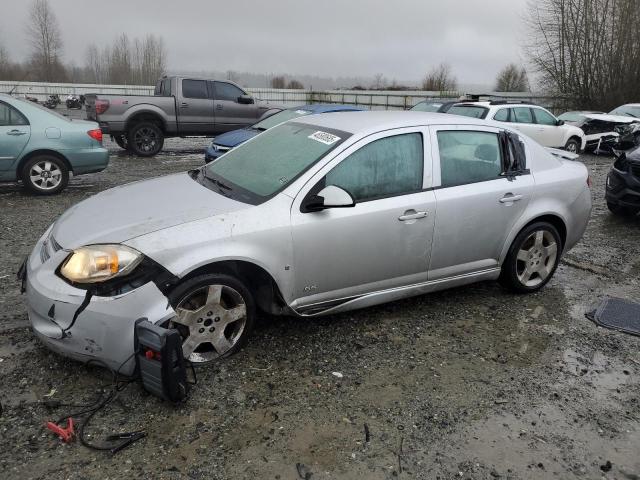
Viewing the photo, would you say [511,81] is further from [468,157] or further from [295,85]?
[468,157]

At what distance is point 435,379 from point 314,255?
1117mm

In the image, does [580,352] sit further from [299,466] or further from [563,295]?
[299,466]

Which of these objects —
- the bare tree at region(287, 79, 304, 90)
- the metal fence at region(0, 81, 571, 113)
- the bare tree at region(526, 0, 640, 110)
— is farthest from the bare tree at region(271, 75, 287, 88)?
the bare tree at region(526, 0, 640, 110)

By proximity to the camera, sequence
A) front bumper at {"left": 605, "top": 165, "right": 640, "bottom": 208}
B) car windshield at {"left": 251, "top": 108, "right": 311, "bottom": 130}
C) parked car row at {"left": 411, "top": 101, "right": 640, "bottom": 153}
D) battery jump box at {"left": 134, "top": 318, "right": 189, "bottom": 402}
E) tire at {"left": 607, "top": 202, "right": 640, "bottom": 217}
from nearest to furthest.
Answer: battery jump box at {"left": 134, "top": 318, "right": 189, "bottom": 402} < front bumper at {"left": 605, "top": 165, "right": 640, "bottom": 208} < tire at {"left": 607, "top": 202, "right": 640, "bottom": 217} < car windshield at {"left": 251, "top": 108, "right": 311, "bottom": 130} < parked car row at {"left": 411, "top": 101, "right": 640, "bottom": 153}

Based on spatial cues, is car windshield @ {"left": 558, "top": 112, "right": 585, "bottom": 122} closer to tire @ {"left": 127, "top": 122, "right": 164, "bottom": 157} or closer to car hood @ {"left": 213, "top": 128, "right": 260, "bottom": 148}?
car hood @ {"left": 213, "top": 128, "right": 260, "bottom": 148}

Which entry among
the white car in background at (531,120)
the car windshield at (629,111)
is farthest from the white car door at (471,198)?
the car windshield at (629,111)

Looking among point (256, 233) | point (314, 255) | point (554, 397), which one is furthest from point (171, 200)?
point (554, 397)

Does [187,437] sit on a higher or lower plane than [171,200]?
lower

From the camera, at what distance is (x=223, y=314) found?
3.38 meters

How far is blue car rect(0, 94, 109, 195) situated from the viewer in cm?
768

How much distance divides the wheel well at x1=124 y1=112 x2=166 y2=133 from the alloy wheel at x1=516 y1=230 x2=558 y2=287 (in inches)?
405

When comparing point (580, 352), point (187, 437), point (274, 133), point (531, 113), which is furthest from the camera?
point (531, 113)

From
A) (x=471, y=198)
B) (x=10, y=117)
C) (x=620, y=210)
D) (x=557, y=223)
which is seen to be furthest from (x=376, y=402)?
(x=10, y=117)

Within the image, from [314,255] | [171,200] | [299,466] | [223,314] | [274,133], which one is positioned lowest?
[299,466]
